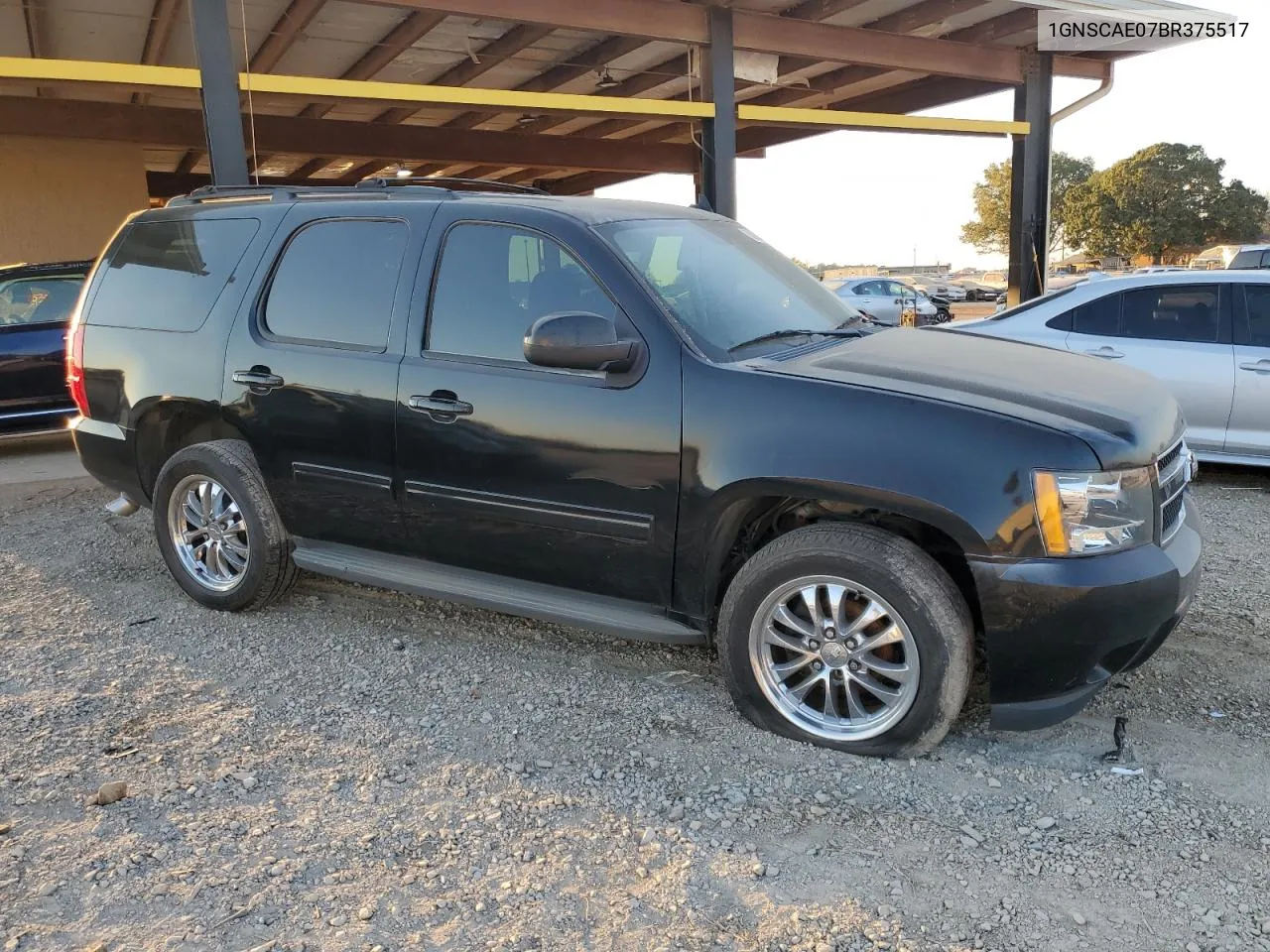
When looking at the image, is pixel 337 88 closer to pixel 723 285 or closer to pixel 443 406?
pixel 443 406

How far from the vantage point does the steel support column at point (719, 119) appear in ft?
32.3

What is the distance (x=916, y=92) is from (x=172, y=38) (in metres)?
9.69

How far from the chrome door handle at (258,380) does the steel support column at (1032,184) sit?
410 inches

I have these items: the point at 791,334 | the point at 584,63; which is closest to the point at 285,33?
the point at 584,63

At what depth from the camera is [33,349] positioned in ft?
26.8

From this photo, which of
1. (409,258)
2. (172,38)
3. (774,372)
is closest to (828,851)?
(774,372)

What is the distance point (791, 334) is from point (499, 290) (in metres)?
1.12

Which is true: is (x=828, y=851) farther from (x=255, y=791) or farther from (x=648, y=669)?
(x=255, y=791)

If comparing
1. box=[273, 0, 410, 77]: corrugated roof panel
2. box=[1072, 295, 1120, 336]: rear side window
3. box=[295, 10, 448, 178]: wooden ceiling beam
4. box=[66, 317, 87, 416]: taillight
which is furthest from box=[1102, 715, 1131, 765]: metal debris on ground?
box=[273, 0, 410, 77]: corrugated roof panel

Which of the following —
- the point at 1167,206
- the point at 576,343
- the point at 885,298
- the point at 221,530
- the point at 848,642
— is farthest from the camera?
the point at 1167,206

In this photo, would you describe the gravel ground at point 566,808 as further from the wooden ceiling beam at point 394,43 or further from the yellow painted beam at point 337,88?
the wooden ceiling beam at point 394,43

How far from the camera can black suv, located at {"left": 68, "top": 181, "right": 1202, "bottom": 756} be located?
9.41ft

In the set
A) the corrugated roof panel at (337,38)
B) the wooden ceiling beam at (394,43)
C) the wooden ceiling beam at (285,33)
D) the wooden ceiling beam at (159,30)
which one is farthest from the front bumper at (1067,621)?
the wooden ceiling beam at (159,30)

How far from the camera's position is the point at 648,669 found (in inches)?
152
